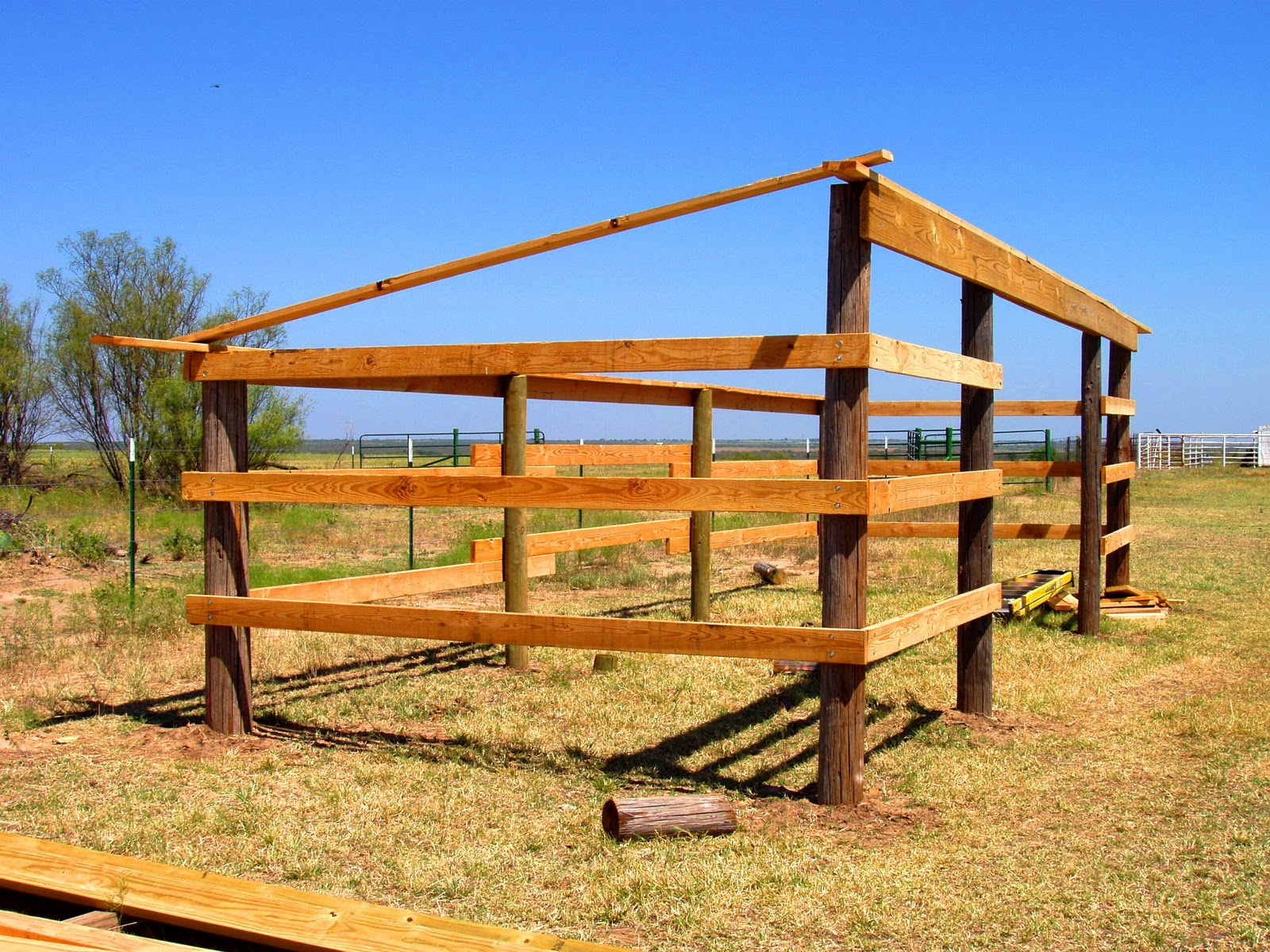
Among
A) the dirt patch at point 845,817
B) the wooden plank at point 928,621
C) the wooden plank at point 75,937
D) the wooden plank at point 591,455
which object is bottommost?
the dirt patch at point 845,817

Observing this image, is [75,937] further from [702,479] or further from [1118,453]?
[1118,453]

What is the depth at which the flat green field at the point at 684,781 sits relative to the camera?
3756 mm

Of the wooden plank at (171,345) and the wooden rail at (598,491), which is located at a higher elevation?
the wooden plank at (171,345)

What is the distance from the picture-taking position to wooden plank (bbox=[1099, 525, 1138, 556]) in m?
9.56

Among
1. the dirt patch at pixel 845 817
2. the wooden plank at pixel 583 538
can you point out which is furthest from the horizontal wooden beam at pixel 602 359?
the wooden plank at pixel 583 538

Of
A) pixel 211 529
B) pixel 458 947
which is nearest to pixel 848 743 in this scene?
pixel 458 947

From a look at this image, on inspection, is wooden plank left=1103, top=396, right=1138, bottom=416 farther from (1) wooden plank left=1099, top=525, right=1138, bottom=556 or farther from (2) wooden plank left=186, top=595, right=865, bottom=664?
(2) wooden plank left=186, top=595, right=865, bottom=664

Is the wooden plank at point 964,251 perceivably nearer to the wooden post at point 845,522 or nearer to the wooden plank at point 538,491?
the wooden post at point 845,522

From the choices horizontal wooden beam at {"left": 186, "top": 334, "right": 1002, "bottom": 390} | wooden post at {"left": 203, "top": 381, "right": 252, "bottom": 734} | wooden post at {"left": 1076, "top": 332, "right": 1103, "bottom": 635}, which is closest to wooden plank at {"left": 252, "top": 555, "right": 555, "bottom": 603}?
wooden post at {"left": 203, "top": 381, "right": 252, "bottom": 734}

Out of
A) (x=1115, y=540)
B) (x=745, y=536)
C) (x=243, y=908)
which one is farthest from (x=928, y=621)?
(x=745, y=536)

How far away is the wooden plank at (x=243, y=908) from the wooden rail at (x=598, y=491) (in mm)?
2079

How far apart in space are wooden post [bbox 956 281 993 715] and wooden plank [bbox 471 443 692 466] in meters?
4.34

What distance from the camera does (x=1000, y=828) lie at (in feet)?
15.0

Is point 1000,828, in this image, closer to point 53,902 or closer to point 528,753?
point 528,753
